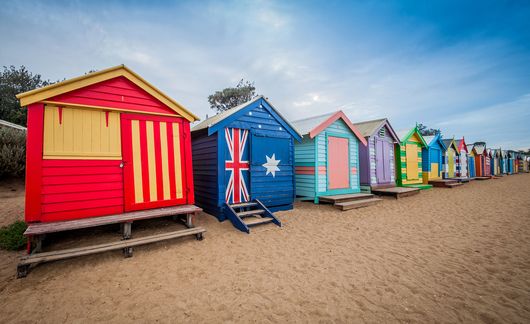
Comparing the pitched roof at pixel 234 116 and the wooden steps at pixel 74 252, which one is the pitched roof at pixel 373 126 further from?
the wooden steps at pixel 74 252

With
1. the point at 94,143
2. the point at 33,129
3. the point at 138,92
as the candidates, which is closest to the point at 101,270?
the point at 94,143

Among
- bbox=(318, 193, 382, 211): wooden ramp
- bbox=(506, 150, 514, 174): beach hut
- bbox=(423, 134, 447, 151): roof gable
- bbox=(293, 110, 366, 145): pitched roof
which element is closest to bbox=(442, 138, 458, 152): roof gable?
bbox=(423, 134, 447, 151): roof gable

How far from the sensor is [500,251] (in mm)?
4781

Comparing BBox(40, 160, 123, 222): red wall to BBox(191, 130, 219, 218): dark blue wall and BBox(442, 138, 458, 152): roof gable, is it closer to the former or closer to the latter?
BBox(191, 130, 219, 218): dark blue wall

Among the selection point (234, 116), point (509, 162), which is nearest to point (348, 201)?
point (234, 116)

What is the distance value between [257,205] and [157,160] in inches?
133

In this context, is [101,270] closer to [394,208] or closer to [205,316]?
[205,316]

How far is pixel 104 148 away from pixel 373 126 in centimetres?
1301

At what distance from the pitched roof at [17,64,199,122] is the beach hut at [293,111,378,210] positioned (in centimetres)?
535

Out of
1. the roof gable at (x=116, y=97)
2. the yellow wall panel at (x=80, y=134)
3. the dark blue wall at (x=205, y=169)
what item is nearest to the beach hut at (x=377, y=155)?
the dark blue wall at (x=205, y=169)

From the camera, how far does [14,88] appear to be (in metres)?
26.3

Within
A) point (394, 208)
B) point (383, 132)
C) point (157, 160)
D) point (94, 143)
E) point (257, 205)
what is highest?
point (383, 132)

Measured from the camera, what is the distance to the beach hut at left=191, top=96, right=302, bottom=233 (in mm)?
6852

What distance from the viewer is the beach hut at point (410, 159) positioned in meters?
14.8
